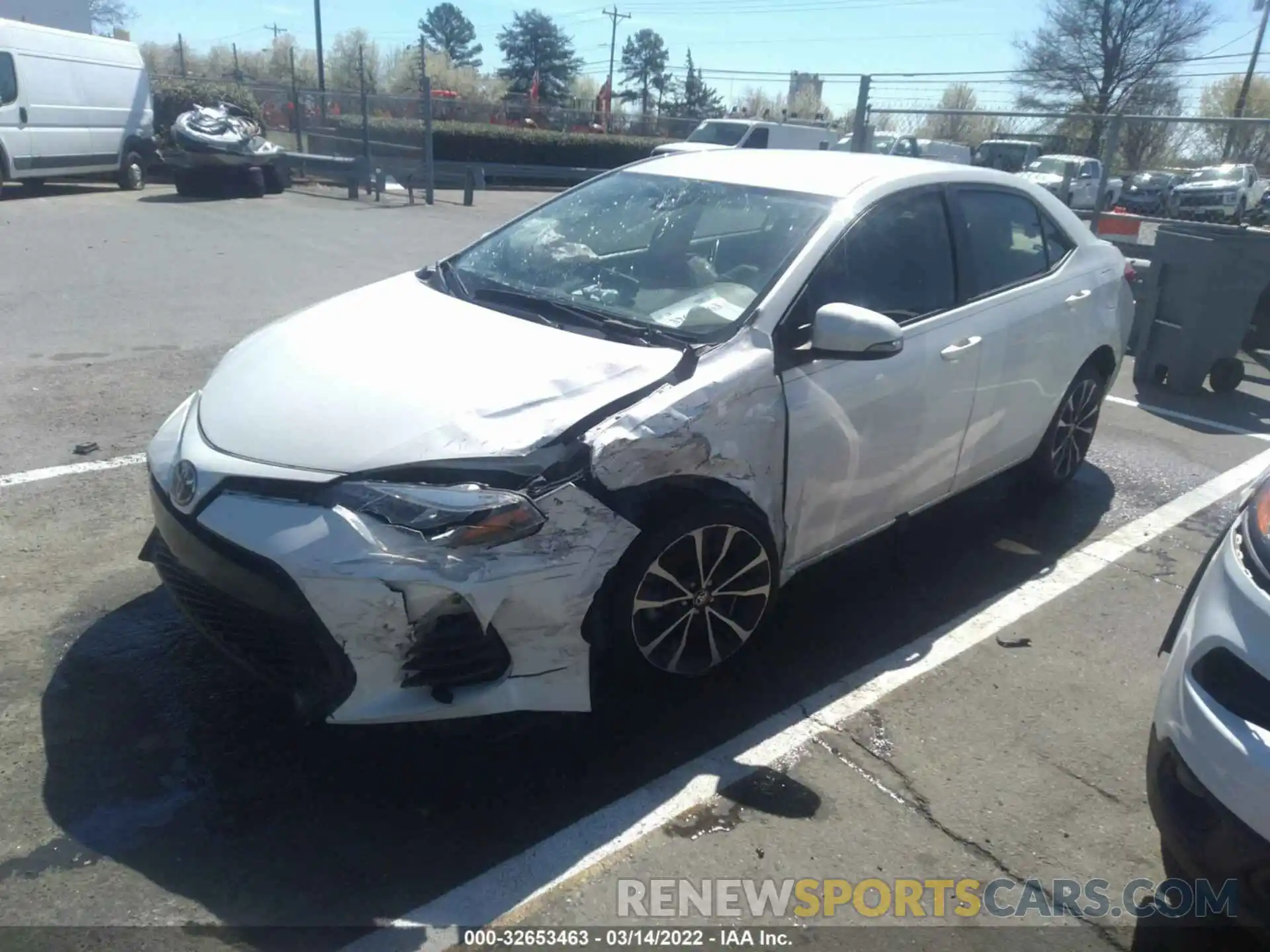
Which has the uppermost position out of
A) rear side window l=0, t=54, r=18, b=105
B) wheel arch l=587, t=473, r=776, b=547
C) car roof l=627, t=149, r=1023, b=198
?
rear side window l=0, t=54, r=18, b=105

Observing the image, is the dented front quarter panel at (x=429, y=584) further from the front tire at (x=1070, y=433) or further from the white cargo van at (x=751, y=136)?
the white cargo van at (x=751, y=136)

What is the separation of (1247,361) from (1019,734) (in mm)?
7526

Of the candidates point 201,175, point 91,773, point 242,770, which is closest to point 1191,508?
point 242,770

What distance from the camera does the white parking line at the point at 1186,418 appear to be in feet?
22.8

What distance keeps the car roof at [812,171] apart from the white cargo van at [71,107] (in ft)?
48.4

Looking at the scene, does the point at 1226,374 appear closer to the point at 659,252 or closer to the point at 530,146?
the point at 659,252

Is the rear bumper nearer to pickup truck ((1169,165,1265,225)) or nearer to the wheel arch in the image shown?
the wheel arch

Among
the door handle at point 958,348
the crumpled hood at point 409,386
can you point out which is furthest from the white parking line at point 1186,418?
the crumpled hood at point 409,386

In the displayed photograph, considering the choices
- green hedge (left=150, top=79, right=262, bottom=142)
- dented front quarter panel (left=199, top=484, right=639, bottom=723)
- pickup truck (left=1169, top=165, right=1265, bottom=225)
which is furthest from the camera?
green hedge (left=150, top=79, right=262, bottom=142)

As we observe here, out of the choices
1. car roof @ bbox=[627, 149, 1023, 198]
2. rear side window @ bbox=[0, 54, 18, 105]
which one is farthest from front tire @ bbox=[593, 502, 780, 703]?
rear side window @ bbox=[0, 54, 18, 105]

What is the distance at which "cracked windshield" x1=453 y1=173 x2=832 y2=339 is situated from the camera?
362 centimetres

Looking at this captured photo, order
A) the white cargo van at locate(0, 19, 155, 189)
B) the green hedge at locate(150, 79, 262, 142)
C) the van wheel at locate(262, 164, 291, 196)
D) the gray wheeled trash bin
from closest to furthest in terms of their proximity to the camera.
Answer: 1. the gray wheeled trash bin
2. the white cargo van at locate(0, 19, 155, 189)
3. the van wheel at locate(262, 164, 291, 196)
4. the green hedge at locate(150, 79, 262, 142)

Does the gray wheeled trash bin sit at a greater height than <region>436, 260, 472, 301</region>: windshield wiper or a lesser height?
lesser

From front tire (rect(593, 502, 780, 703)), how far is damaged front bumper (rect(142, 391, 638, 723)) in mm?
104
